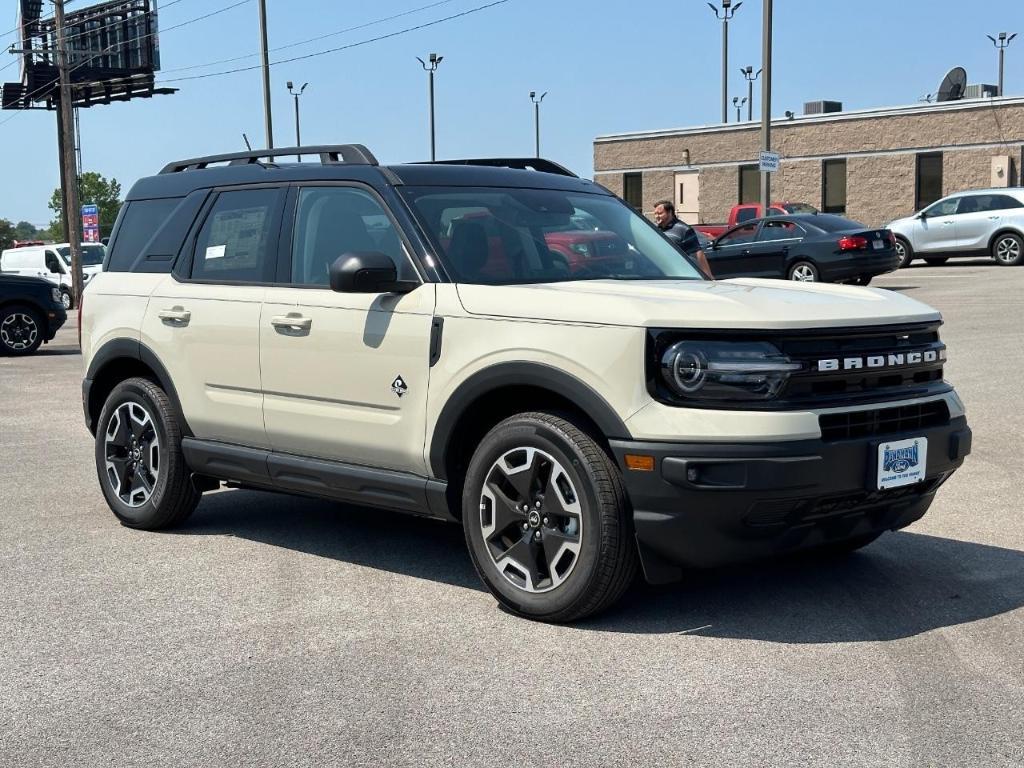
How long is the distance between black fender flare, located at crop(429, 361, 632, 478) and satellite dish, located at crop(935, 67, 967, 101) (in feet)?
142

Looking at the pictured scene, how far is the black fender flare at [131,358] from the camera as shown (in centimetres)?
689

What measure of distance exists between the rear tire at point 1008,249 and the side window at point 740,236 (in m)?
7.39

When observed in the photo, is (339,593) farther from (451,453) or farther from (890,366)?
(890,366)

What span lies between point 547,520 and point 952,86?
44291 mm

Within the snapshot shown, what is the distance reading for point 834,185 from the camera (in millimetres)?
45969

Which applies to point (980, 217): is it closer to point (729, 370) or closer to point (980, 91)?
point (980, 91)

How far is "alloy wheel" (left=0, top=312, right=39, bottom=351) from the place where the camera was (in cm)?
1955

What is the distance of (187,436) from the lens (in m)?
6.86

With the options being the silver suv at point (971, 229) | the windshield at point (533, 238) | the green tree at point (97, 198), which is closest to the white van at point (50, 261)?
the silver suv at point (971, 229)

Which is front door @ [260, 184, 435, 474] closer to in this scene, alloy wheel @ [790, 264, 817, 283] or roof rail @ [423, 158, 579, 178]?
roof rail @ [423, 158, 579, 178]

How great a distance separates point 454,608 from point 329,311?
1.44 meters

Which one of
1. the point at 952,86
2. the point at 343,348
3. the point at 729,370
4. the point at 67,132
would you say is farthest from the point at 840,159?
the point at 729,370

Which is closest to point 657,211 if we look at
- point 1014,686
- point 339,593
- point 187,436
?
point 187,436

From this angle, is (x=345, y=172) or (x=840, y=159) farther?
(x=840, y=159)
